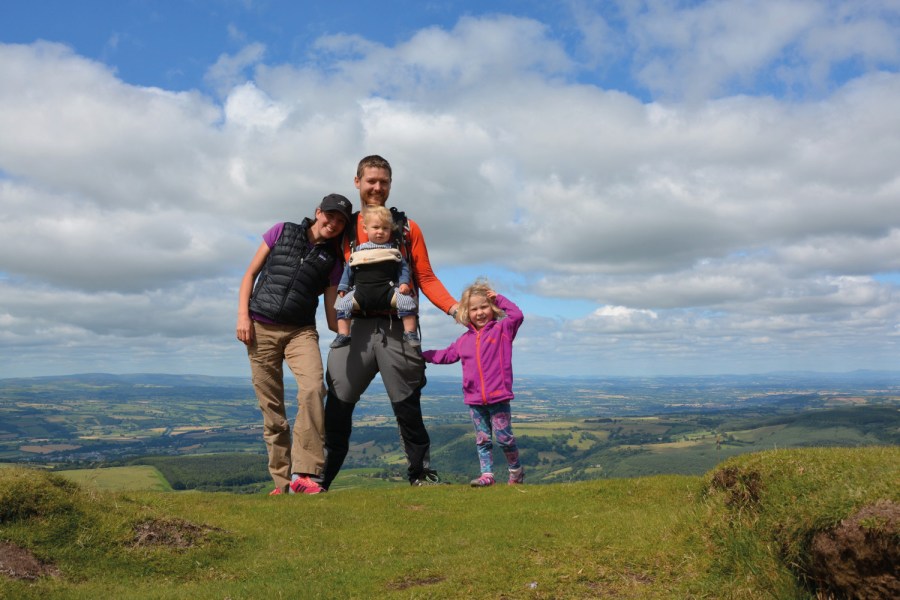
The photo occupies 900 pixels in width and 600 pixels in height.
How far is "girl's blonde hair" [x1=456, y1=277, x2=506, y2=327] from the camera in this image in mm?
11344

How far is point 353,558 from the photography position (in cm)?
695

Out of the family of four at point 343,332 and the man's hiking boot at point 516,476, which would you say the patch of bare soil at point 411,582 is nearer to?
the family of four at point 343,332

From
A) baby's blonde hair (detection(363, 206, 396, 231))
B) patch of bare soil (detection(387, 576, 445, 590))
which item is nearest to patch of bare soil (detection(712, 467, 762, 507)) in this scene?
patch of bare soil (detection(387, 576, 445, 590))

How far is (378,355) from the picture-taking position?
34.1 feet

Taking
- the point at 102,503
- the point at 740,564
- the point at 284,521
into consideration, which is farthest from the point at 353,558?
the point at 740,564

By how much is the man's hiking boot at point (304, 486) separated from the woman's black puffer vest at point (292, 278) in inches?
105

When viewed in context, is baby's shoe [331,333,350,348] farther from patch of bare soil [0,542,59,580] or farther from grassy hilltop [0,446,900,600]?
patch of bare soil [0,542,59,580]

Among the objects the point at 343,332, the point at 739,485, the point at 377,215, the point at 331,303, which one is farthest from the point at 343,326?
the point at 739,485

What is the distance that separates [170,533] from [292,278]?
445cm

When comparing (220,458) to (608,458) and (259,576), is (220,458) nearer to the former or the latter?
(608,458)

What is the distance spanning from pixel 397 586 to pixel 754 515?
347cm

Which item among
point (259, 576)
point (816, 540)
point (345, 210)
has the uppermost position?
point (345, 210)

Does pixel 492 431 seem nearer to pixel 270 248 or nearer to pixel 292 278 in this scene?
pixel 292 278

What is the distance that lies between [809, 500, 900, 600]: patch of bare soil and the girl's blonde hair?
740 cm
